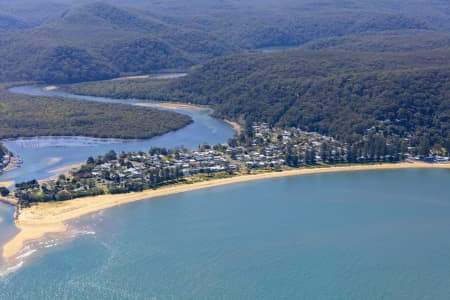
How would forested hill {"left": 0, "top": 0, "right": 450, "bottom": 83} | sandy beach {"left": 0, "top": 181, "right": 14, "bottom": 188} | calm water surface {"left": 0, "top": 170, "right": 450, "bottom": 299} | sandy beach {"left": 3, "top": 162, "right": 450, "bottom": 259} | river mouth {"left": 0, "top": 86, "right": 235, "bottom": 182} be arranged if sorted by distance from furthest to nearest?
forested hill {"left": 0, "top": 0, "right": 450, "bottom": 83}, river mouth {"left": 0, "top": 86, "right": 235, "bottom": 182}, sandy beach {"left": 0, "top": 181, "right": 14, "bottom": 188}, sandy beach {"left": 3, "top": 162, "right": 450, "bottom": 259}, calm water surface {"left": 0, "top": 170, "right": 450, "bottom": 299}

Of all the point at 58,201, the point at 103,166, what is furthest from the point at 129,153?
the point at 58,201

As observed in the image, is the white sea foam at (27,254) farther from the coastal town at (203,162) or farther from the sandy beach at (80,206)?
the coastal town at (203,162)

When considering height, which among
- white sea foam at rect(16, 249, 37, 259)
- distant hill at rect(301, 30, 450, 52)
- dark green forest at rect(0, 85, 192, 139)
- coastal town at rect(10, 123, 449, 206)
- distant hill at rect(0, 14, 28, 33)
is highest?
white sea foam at rect(16, 249, 37, 259)

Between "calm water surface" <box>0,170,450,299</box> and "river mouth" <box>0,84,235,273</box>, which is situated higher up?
"calm water surface" <box>0,170,450,299</box>

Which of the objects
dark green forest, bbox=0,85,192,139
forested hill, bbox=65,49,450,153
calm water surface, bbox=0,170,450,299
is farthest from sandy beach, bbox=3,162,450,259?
dark green forest, bbox=0,85,192,139

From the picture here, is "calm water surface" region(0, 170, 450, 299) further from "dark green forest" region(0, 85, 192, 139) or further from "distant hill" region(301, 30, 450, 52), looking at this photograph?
"distant hill" region(301, 30, 450, 52)

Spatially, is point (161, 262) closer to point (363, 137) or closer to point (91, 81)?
point (363, 137)

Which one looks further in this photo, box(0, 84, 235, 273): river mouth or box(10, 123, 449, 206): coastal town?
box(0, 84, 235, 273): river mouth

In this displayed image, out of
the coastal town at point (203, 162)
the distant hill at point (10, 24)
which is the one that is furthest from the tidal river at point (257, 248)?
the distant hill at point (10, 24)
